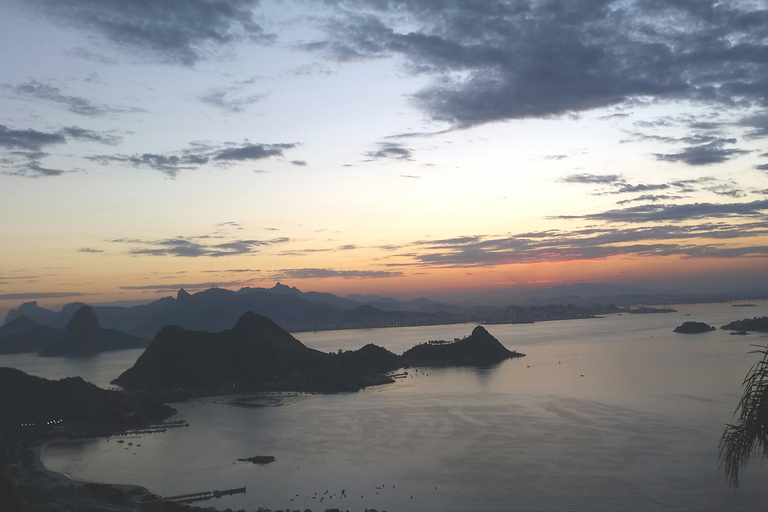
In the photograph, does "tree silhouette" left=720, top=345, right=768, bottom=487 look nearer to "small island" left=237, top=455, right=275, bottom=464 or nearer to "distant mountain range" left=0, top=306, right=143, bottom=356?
"small island" left=237, top=455, right=275, bottom=464

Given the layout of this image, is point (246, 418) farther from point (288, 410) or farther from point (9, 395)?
point (9, 395)

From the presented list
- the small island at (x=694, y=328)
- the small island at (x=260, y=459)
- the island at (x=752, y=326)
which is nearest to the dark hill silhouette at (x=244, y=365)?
the small island at (x=260, y=459)

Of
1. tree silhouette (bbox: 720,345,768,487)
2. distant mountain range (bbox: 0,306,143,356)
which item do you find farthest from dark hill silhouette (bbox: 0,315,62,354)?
tree silhouette (bbox: 720,345,768,487)

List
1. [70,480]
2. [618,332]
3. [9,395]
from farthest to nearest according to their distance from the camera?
[618,332]
[9,395]
[70,480]

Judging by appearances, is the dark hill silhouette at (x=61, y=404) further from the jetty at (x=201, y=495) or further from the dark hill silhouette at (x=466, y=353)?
the dark hill silhouette at (x=466, y=353)

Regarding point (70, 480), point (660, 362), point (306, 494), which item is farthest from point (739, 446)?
point (660, 362)
